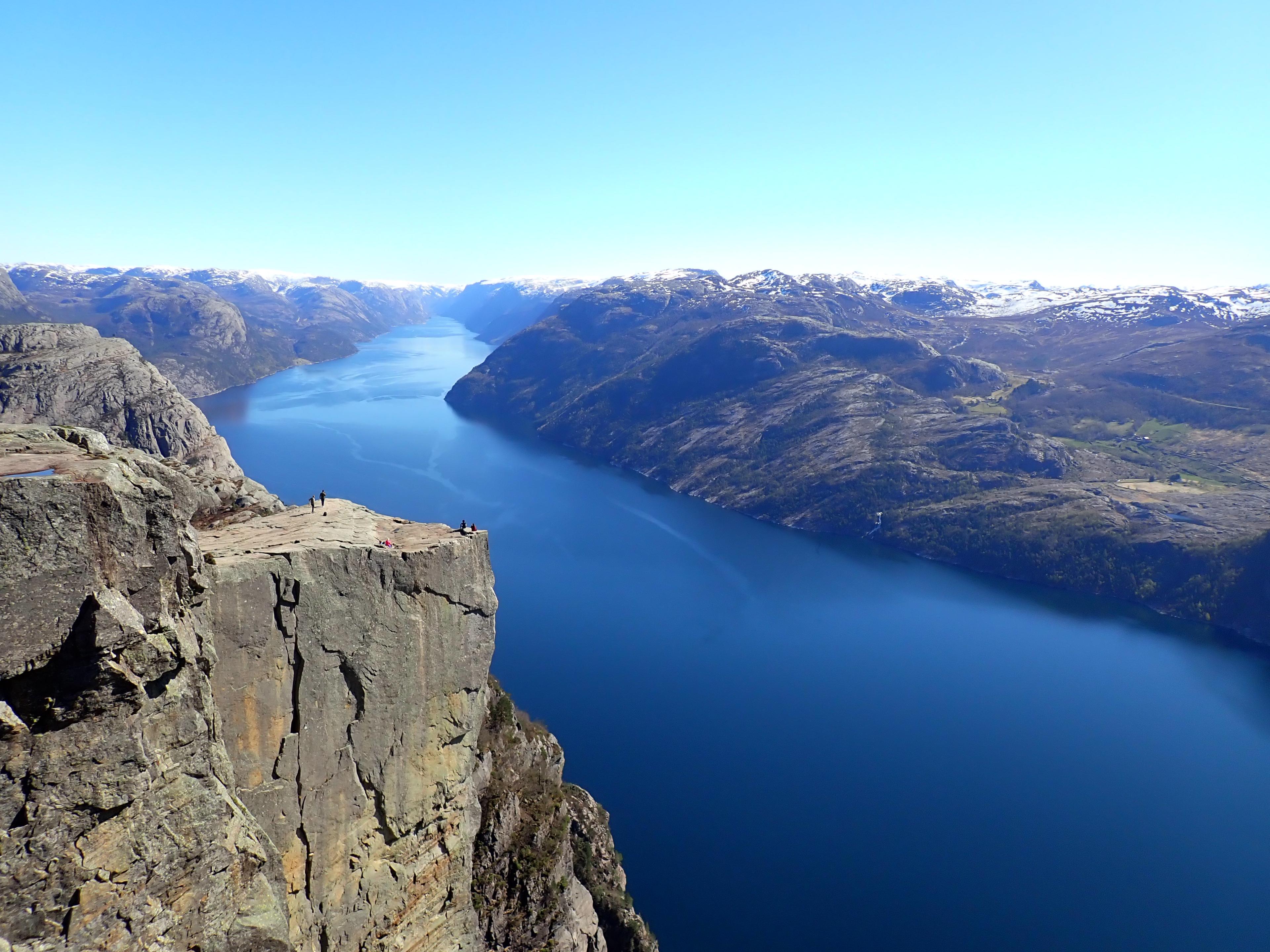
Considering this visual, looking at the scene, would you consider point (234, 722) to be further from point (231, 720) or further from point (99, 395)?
point (99, 395)

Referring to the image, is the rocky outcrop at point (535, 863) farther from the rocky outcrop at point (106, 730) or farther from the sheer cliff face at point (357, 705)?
the rocky outcrop at point (106, 730)

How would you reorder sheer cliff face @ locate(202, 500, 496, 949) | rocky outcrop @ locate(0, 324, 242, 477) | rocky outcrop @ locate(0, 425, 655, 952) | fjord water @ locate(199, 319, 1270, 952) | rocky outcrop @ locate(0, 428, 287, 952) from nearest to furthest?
rocky outcrop @ locate(0, 428, 287, 952)
rocky outcrop @ locate(0, 425, 655, 952)
sheer cliff face @ locate(202, 500, 496, 949)
fjord water @ locate(199, 319, 1270, 952)
rocky outcrop @ locate(0, 324, 242, 477)

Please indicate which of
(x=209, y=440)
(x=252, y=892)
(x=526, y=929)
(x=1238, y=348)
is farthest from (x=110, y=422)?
(x=1238, y=348)

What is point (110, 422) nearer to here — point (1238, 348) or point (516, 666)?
point (516, 666)

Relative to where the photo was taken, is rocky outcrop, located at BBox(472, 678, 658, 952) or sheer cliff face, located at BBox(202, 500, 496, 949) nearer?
sheer cliff face, located at BBox(202, 500, 496, 949)

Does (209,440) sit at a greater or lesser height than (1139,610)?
greater

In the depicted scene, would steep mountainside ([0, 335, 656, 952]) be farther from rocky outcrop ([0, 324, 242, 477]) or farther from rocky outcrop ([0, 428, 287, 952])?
rocky outcrop ([0, 324, 242, 477])

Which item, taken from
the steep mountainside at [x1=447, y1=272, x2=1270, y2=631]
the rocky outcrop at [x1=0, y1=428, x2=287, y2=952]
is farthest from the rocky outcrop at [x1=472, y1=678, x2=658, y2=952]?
the steep mountainside at [x1=447, y1=272, x2=1270, y2=631]
